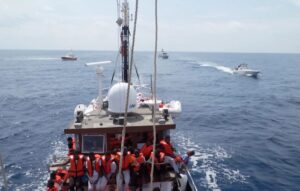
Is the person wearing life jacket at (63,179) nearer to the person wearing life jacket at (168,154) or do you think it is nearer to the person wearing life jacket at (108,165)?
the person wearing life jacket at (108,165)

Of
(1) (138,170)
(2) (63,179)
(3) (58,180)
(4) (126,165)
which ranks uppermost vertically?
(4) (126,165)

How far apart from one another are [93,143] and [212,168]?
12548 millimetres

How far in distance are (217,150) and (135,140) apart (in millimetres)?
14515

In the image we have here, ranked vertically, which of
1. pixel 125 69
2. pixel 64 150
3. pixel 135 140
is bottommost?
pixel 64 150

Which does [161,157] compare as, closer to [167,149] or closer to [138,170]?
[167,149]

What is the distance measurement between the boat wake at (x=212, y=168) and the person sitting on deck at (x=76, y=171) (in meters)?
10.6

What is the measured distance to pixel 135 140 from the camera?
1293cm

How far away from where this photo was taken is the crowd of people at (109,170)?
10398mm

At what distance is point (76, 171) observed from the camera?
10.7 meters

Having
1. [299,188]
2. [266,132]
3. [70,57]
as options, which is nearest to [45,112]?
[266,132]

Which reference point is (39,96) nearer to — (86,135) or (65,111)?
(65,111)

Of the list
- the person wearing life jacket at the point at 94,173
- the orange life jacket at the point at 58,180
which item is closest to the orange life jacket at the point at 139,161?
the person wearing life jacket at the point at 94,173

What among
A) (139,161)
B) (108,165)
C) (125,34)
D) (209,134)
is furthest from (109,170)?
(209,134)

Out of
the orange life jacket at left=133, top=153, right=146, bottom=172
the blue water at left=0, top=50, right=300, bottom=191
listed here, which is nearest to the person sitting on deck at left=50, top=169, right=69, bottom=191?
the orange life jacket at left=133, top=153, right=146, bottom=172
